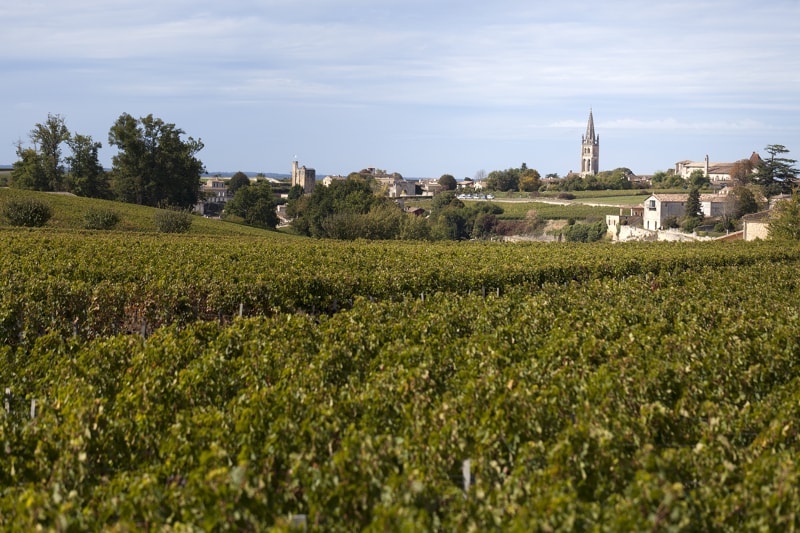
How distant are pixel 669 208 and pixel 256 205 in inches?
2033

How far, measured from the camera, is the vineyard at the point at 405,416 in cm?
499

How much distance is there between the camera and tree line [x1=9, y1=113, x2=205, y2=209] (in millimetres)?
71250

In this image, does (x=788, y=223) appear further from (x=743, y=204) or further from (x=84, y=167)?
(x=84, y=167)

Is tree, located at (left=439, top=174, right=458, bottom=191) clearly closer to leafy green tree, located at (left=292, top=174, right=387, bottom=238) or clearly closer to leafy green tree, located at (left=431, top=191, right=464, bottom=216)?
leafy green tree, located at (left=431, top=191, right=464, bottom=216)

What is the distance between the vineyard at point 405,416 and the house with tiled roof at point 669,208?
83.0 m

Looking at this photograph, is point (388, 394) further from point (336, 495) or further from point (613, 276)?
point (613, 276)

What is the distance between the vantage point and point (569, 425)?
256 inches

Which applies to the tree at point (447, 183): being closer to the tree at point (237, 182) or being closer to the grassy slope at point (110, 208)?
the tree at point (237, 182)

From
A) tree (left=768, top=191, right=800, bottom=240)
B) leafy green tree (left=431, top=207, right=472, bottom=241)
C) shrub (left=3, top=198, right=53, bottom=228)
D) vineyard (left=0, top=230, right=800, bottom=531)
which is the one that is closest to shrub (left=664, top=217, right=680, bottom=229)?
leafy green tree (left=431, top=207, right=472, bottom=241)

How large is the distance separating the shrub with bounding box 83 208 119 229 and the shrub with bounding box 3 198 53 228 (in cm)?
242

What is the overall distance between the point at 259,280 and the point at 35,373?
6.76m

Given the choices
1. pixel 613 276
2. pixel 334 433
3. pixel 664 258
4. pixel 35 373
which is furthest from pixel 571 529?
pixel 664 258

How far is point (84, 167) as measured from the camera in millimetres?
74188

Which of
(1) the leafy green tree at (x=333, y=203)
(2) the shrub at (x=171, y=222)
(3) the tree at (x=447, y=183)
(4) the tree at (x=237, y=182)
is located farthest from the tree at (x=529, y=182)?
(2) the shrub at (x=171, y=222)
